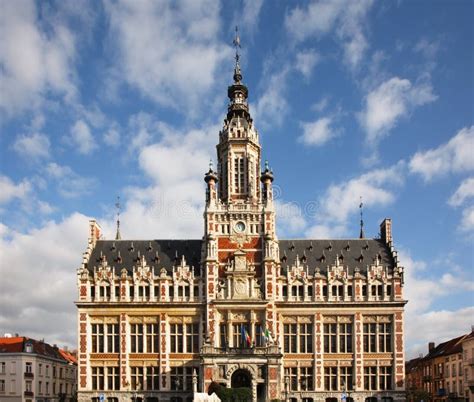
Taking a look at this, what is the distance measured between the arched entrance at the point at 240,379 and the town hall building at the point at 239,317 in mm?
3676

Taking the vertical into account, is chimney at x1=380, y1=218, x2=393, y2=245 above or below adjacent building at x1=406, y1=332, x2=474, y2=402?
above

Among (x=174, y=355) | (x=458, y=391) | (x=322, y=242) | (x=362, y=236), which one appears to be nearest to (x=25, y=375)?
(x=174, y=355)

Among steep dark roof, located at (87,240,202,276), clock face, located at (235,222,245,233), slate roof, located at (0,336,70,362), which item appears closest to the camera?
clock face, located at (235,222,245,233)

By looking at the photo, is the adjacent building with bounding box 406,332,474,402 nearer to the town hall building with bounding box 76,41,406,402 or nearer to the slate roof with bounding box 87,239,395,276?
the town hall building with bounding box 76,41,406,402

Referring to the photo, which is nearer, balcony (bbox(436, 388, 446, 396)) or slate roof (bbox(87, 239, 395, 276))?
slate roof (bbox(87, 239, 395, 276))

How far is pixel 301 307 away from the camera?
87.6 m

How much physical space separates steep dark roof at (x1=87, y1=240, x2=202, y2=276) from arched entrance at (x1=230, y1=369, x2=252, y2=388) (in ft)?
52.2

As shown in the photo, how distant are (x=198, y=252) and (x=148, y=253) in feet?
25.1

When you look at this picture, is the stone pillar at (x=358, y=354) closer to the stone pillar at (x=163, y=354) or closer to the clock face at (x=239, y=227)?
the clock face at (x=239, y=227)

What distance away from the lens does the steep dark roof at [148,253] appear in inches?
3588

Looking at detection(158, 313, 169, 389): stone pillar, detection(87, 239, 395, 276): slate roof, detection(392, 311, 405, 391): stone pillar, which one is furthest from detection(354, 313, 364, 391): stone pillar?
detection(158, 313, 169, 389): stone pillar

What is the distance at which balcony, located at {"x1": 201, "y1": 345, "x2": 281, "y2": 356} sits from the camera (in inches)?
3164

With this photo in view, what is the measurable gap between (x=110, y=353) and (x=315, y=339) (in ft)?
95.6

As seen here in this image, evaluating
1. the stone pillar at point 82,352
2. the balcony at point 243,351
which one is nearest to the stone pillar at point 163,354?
the balcony at point 243,351
